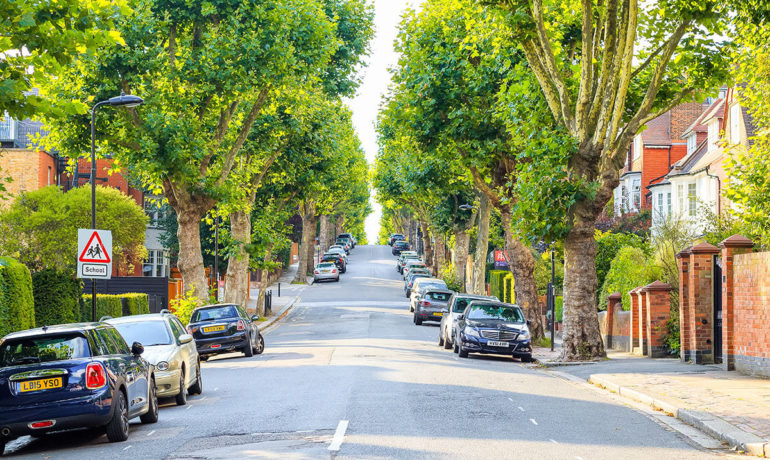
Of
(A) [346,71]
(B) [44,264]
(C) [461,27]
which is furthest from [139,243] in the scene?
(C) [461,27]

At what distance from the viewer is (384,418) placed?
12.5m

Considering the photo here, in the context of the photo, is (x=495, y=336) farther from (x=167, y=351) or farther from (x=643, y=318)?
(x=167, y=351)

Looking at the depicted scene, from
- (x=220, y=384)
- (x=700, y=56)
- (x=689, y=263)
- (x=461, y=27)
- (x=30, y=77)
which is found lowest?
(x=220, y=384)

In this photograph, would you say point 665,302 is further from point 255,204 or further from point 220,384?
point 255,204

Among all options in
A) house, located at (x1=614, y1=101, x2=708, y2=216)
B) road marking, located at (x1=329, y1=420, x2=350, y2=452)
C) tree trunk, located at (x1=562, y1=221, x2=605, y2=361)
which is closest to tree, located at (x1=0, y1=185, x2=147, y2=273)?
tree trunk, located at (x1=562, y1=221, x2=605, y2=361)

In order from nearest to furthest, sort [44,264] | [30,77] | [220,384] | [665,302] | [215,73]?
[30,77]
[220,384]
[665,302]
[215,73]
[44,264]

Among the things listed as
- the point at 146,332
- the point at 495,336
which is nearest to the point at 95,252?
the point at 146,332

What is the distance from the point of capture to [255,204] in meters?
46.6

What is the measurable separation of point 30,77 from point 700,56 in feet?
51.5

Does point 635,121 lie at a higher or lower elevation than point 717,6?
lower

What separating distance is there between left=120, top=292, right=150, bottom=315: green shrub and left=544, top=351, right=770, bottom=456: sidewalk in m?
16.6

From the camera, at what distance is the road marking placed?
10078mm

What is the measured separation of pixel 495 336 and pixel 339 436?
14.6m

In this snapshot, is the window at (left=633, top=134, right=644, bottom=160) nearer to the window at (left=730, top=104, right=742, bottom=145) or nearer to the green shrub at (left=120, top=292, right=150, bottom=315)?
the window at (left=730, top=104, right=742, bottom=145)
